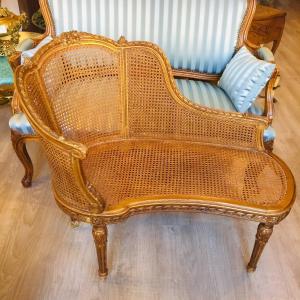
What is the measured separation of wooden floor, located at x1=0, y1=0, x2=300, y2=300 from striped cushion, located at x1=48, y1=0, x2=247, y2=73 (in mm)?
→ 941

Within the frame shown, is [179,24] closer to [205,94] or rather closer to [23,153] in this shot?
[205,94]

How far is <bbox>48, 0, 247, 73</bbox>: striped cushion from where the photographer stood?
192 cm

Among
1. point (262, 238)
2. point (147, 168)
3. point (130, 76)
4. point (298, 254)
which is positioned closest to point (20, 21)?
point (130, 76)

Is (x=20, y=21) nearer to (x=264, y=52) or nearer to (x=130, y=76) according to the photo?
(x=130, y=76)

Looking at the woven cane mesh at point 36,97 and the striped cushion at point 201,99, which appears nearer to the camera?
the woven cane mesh at point 36,97

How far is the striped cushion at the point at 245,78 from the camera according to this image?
1629 mm

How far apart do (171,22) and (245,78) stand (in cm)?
58

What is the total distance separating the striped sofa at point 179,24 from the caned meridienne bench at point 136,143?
44 cm

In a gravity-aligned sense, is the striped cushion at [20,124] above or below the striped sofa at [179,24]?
below

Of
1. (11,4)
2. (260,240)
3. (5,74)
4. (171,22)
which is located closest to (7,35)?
(5,74)

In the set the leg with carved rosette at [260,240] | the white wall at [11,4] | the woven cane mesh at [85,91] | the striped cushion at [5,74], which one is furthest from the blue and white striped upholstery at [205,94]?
the white wall at [11,4]

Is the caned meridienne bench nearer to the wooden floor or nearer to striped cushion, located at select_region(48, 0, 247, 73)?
the wooden floor

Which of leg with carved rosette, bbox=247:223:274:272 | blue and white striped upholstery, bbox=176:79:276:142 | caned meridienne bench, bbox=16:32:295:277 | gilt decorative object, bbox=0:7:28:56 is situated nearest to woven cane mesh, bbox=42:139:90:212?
caned meridienne bench, bbox=16:32:295:277

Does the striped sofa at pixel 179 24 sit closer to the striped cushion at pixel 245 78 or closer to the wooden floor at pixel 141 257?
the striped cushion at pixel 245 78
